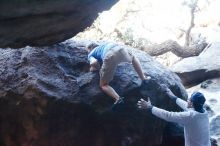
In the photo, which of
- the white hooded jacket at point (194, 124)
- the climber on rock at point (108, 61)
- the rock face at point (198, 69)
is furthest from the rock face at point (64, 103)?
the rock face at point (198, 69)

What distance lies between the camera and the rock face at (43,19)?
12.2 feet

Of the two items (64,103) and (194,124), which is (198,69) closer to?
(194,124)

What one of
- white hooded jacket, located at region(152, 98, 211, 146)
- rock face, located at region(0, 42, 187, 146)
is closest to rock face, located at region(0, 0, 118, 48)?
rock face, located at region(0, 42, 187, 146)

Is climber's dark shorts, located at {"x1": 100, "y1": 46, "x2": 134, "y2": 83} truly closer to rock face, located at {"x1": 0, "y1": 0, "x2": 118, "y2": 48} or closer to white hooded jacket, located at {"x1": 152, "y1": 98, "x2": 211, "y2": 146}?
white hooded jacket, located at {"x1": 152, "y1": 98, "x2": 211, "y2": 146}

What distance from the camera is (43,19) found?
13.4ft

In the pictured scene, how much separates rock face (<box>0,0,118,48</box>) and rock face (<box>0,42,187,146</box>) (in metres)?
1.71

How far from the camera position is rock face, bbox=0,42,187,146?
6195 millimetres

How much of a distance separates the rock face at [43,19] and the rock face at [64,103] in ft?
5.59

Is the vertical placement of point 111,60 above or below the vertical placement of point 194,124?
above

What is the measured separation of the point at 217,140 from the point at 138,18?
8208 mm

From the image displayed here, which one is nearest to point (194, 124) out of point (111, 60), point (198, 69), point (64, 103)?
point (111, 60)

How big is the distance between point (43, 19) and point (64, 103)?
2396 millimetres

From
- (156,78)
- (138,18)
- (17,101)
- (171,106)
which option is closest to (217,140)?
(171,106)

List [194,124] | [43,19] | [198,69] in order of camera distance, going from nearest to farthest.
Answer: [43,19] → [194,124] → [198,69]
